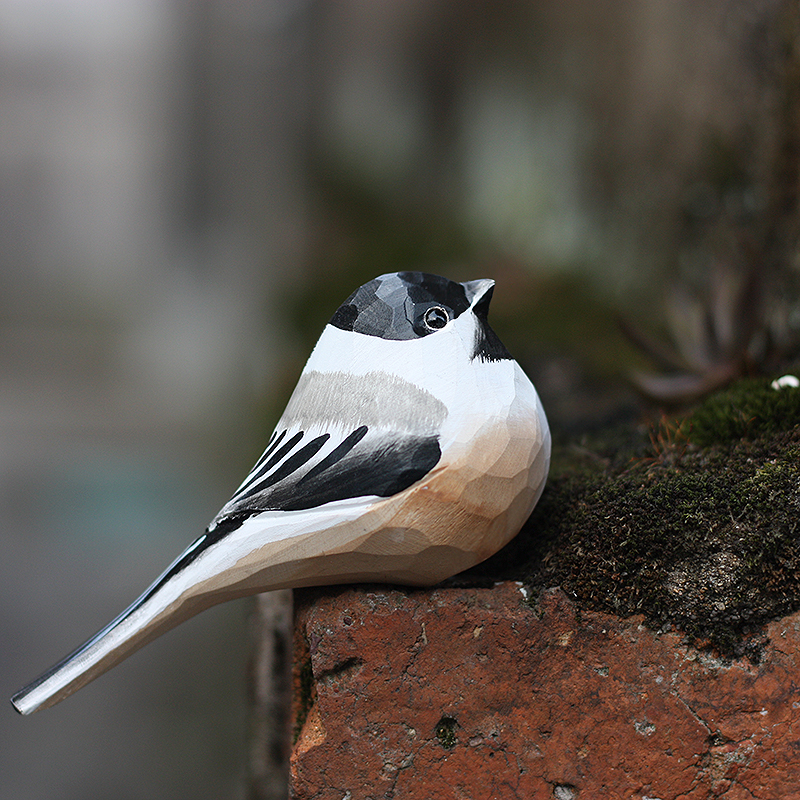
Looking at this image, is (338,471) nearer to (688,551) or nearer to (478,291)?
(478,291)

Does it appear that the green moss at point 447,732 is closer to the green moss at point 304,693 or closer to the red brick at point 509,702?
the red brick at point 509,702

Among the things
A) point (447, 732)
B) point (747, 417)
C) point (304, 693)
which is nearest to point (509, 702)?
point (447, 732)

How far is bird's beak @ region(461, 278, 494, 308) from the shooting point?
58.2 inches

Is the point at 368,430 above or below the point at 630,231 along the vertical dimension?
above

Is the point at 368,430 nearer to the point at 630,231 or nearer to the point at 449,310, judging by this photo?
the point at 449,310

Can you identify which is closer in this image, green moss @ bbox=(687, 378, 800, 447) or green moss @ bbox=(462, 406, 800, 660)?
green moss @ bbox=(462, 406, 800, 660)

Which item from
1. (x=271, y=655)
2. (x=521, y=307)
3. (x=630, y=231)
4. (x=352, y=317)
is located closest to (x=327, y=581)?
(x=352, y=317)

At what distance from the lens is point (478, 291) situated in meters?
1.50

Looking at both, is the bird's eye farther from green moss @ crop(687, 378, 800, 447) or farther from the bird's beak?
green moss @ crop(687, 378, 800, 447)

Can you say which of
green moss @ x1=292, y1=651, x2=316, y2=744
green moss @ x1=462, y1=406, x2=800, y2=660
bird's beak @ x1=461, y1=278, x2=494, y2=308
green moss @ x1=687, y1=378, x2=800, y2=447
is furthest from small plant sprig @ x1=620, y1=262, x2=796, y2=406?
green moss @ x1=292, y1=651, x2=316, y2=744

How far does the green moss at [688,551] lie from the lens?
1.36m

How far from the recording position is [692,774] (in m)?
1.35

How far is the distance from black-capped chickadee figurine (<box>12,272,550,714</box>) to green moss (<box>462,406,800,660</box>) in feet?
0.55

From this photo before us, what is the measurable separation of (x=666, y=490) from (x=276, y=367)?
319 centimetres
